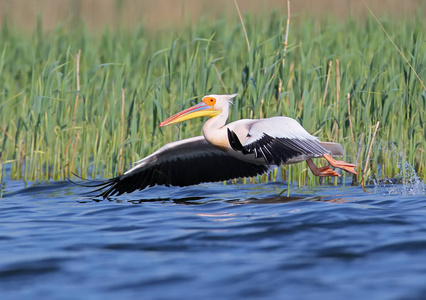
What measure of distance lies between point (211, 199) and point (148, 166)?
2.13ft

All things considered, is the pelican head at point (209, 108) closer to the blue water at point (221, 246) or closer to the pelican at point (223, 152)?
the pelican at point (223, 152)

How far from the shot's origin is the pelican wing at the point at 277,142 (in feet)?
18.3

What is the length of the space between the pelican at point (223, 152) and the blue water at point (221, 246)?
249 mm

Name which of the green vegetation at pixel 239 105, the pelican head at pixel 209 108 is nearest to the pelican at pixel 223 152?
the pelican head at pixel 209 108

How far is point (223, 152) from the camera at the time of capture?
681 cm

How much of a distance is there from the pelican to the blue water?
0.25 metres

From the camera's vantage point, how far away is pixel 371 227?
487 cm

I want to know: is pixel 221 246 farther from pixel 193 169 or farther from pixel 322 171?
pixel 193 169

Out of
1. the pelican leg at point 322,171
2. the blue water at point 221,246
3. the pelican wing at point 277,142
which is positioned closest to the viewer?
the blue water at point 221,246

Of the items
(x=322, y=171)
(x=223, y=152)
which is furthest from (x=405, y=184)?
(x=223, y=152)

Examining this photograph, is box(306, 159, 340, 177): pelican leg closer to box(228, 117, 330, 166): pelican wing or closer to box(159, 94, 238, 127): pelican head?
box(228, 117, 330, 166): pelican wing

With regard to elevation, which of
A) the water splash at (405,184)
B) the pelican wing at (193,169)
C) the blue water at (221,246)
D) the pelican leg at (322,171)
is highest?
the pelican wing at (193,169)

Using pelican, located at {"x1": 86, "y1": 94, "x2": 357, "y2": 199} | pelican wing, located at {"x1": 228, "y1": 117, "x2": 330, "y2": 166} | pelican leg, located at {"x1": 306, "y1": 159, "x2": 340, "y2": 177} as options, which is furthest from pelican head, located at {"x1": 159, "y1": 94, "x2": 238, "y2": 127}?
A: pelican leg, located at {"x1": 306, "y1": 159, "x2": 340, "y2": 177}

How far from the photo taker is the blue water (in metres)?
3.67
